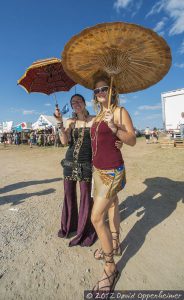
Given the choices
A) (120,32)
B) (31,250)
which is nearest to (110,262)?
(31,250)

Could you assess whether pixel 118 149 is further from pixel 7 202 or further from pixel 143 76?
pixel 7 202

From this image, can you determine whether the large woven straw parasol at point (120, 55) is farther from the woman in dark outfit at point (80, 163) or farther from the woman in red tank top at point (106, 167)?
the woman in dark outfit at point (80, 163)

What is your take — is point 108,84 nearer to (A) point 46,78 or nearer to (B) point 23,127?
(A) point 46,78

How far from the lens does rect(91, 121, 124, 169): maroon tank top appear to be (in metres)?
2.71

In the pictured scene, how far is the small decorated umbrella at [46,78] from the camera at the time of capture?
381 centimetres

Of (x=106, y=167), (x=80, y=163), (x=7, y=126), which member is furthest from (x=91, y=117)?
(x=7, y=126)

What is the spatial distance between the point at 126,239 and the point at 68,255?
96 cm

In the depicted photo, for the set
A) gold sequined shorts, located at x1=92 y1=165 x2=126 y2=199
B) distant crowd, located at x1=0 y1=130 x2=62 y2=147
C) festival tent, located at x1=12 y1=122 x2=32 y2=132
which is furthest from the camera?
festival tent, located at x1=12 y1=122 x2=32 y2=132

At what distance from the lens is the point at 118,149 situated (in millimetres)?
2775

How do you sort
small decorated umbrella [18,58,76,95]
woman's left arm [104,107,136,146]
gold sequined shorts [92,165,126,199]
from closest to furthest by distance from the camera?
woman's left arm [104,107,136,146] → gold sequined shorts [92,165,126,199] → small decorated umbrella [18,58,76,95]

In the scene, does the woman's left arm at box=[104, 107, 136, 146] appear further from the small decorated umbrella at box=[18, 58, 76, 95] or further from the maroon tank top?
the small decorated umbrella at box=[18, 58, 76, 95]

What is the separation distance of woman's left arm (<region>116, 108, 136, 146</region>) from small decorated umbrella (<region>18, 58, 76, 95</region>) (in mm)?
1672

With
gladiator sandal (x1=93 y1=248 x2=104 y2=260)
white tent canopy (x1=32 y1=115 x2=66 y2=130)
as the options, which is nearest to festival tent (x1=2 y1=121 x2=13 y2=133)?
white tent canopy (x1=32 y1=115 x2=66 y2=130)

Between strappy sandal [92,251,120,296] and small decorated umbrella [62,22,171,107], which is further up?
small decorated umbrella [62,22,171,107]
